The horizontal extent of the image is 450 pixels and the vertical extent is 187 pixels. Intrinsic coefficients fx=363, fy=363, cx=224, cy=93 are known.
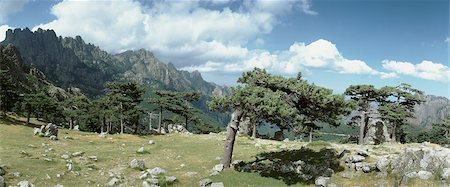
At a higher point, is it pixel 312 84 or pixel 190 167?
pixel 312 84

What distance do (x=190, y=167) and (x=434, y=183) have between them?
63.4 ft

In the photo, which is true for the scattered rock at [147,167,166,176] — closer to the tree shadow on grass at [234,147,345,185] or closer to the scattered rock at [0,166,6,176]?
the tree shadow on grass at [234,147,345,185]

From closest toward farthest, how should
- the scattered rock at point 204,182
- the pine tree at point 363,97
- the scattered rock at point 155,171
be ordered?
1. the scattered rock at point 204,182
2. the scattered rock at point 155,171
3. the pine tree at point 363,97

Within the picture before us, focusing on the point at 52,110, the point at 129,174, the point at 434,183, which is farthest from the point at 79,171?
the point at 52,110

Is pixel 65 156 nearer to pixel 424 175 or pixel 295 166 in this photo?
pixel 295 166

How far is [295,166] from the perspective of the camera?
30766 millimetres

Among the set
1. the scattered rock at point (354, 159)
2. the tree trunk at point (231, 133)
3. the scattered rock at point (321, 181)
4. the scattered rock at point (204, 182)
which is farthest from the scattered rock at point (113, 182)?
the scattered rock at point (354, 159)

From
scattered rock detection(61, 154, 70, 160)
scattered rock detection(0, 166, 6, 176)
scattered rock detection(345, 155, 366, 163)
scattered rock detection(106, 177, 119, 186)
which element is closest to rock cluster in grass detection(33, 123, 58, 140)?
scattered rock detection(61, 154, 70, 160)

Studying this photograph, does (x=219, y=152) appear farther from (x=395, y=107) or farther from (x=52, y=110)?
(x=52, y=110)

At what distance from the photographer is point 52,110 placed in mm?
92938

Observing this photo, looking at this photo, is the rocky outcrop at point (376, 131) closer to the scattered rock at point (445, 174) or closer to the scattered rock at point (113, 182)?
the scattered rock at point (445, 174)

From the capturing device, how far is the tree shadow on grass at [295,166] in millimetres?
28688

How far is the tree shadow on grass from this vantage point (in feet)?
94.1

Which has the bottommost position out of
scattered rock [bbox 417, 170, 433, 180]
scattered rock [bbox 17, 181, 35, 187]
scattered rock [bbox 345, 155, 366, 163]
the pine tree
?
scattered rock [bbox 17, 181, 35, 187]
